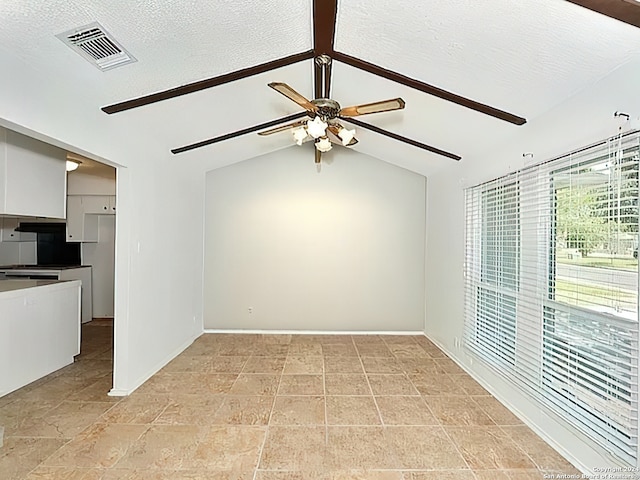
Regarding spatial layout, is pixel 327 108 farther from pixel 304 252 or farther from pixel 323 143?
pixel 304 252

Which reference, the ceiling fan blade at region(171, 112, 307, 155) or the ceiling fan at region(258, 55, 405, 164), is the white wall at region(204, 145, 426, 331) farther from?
the ceiling fan at region(258, 55, 405, 164)

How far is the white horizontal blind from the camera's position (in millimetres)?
2150

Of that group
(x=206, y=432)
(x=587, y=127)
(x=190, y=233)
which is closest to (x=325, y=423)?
(x=206, y=432)

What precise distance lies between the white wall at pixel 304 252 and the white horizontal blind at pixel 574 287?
2259 millimetres

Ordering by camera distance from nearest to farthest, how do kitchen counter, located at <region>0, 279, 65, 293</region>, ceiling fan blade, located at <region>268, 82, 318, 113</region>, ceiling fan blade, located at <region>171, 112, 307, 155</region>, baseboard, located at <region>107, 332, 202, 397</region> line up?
ceiling fan blade, located at <region>268, 82, 318, 113</region> < baseboard, located at <region>107, 332, 202, 397</region> < kitchen counter, located at <region>0, 279, 65, 293</region> < ceiling fan blade, located at <region>171, 112, 307, 155</region>

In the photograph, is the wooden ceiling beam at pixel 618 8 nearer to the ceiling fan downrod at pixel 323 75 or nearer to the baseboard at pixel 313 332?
the ceiling fan downrod at pixel 323 75

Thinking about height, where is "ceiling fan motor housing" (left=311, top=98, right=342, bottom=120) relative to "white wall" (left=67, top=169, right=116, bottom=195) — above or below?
above

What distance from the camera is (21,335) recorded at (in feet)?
11.9

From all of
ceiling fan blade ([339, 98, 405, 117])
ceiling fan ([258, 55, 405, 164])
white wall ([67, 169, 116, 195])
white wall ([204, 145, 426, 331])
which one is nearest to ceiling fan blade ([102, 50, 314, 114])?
ceiling fan ([258, 55, 405, 164])

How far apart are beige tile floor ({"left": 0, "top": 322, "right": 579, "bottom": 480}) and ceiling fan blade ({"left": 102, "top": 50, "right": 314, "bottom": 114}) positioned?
8.02ft

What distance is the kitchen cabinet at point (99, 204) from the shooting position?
6332mm

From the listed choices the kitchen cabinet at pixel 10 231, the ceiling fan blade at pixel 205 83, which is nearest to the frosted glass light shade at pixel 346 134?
the ceiling fan blade at pixel 205 83

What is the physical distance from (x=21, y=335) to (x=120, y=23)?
9.80ft

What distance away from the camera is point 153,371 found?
416 centimetres
